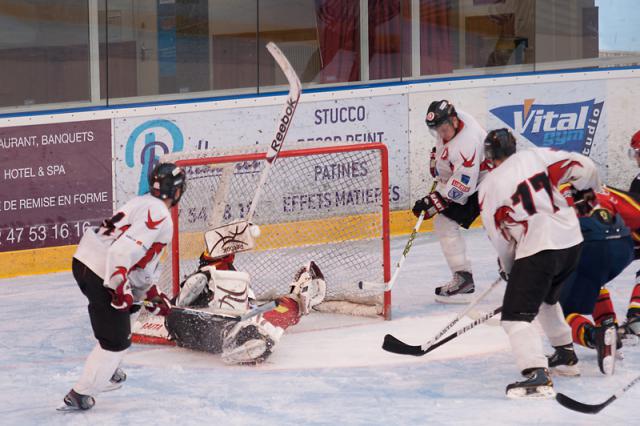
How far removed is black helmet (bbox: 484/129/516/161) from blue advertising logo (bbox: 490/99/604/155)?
386 centimetres

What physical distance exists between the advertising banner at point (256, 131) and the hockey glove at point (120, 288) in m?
2.82

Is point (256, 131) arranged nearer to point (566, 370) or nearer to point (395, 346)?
point (395, 346)

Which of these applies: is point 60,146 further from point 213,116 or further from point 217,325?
point 217,325

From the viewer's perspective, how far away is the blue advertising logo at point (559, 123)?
805 cm

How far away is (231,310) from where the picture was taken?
499 cm

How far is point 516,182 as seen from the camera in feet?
13.5

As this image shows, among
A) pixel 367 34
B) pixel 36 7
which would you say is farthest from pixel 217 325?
pixel 367 34

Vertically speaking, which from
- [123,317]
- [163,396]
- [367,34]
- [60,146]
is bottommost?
[163,396]

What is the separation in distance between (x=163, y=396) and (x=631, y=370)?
1.75m

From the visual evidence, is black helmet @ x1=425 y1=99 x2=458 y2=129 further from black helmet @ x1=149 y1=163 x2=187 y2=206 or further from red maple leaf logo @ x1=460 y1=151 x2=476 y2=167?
black helmet @ x1=149 y1=163 x2=187 y2=206

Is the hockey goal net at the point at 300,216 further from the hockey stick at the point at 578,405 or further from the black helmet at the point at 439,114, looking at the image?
the hockey stick at the point at 578,405

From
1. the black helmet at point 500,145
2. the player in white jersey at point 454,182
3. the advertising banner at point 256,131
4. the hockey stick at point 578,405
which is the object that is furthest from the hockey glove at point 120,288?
the advertising banner at point 256,131

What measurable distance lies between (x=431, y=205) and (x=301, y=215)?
4.06 ft

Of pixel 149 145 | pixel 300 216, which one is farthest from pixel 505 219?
pixel 149 145
